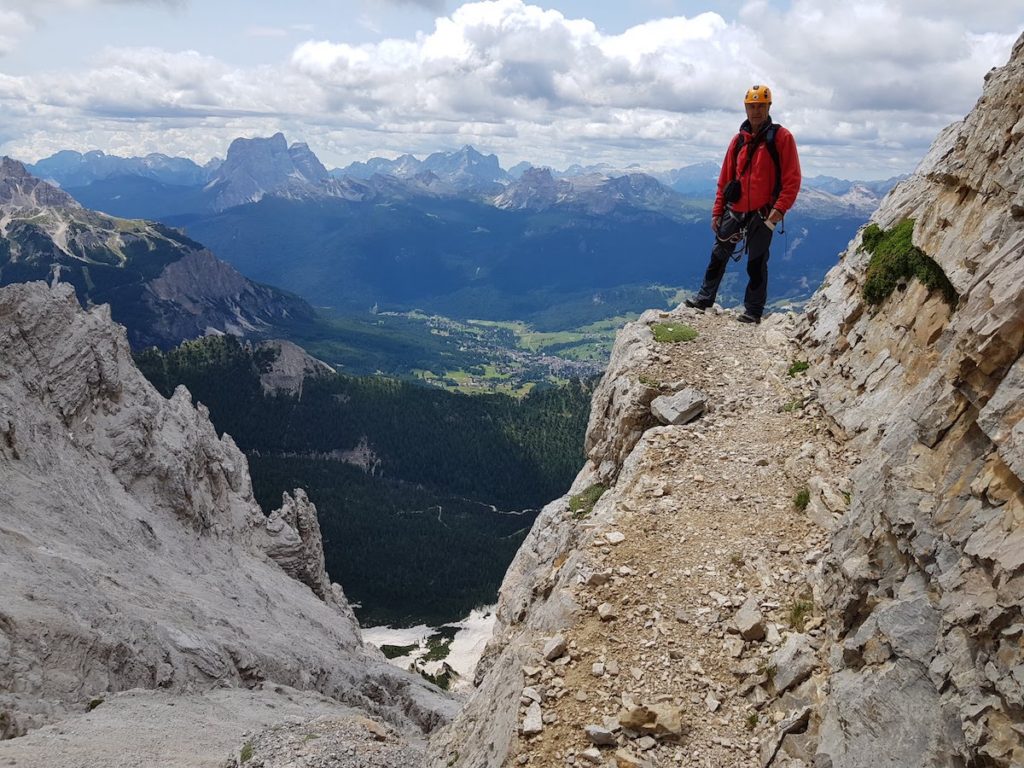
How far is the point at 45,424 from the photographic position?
48.1 metres

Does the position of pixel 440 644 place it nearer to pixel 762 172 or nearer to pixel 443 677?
pixel 443 677

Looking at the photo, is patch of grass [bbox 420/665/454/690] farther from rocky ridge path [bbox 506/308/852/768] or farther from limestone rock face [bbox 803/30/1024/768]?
limestone rock face [bbox 803/30/1024/768]

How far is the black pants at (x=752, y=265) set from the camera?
79.1 ft

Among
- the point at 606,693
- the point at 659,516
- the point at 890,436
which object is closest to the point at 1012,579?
the point at 890,436

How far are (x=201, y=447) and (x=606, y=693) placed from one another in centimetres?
6407

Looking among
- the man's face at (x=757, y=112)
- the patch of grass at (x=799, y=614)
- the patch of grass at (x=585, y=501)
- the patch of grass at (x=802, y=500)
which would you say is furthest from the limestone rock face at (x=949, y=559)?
the patch of grass at (x=585, y=501)

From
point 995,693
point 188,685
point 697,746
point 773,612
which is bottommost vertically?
point 188,685

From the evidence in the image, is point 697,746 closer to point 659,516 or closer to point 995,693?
point 995,693

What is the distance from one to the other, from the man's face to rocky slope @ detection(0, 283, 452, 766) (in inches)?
1156

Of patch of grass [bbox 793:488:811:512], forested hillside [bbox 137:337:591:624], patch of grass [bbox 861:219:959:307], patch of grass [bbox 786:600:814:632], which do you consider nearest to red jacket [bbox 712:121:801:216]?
patch of grass [bbox 861:219:959:307]

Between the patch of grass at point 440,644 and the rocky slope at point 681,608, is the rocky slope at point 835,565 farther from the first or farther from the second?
the patch of grass at point 440,644

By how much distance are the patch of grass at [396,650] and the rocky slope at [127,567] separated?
33237 millimetres

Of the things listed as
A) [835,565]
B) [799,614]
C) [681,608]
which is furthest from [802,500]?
[681,608]

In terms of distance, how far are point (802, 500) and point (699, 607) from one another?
3848 mm
